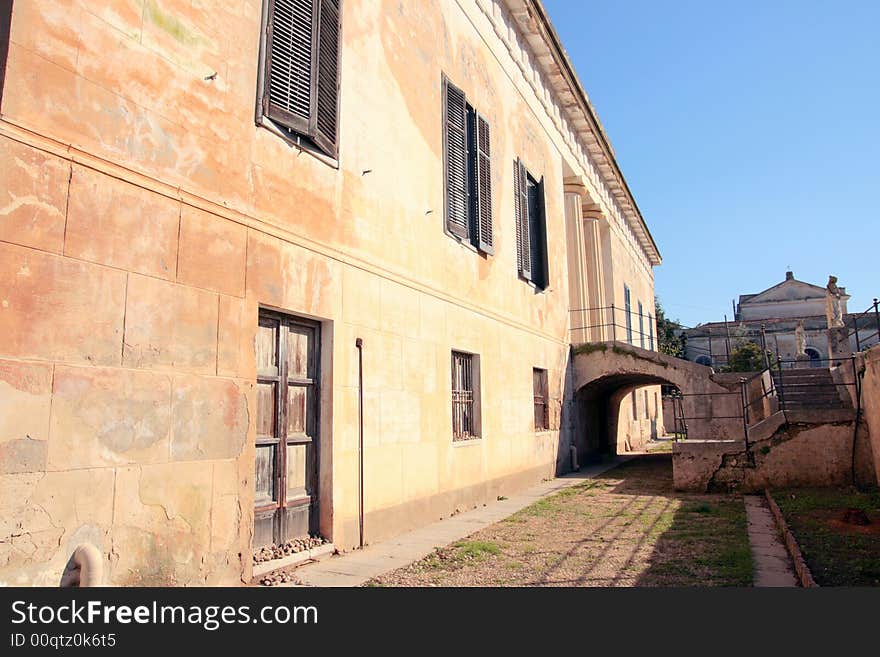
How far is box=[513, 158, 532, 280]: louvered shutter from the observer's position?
12.2 meters

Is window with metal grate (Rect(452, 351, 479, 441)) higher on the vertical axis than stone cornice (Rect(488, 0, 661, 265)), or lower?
lower

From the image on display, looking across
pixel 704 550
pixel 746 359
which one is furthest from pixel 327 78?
pixel 746 359

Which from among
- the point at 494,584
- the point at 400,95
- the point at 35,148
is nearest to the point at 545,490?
the point at 494,584

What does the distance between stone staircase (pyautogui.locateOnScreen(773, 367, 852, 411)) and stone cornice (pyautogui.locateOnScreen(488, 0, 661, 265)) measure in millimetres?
8373

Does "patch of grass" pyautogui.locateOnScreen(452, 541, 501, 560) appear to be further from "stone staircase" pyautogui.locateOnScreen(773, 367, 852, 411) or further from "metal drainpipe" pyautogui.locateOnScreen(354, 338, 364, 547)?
"stone staircase" pyautogui.locateOnScreen(773, 367, 852, 411)

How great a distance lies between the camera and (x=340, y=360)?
6336mm

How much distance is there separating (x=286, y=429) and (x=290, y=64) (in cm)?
365

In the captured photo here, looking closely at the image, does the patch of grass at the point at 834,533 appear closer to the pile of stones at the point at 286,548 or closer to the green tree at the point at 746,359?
the pile of stones at the point at 286,548

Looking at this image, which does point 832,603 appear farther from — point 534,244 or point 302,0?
point 534,244

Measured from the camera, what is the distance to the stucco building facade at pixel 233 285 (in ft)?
12.1

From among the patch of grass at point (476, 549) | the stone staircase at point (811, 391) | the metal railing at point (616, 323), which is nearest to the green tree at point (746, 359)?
the metal railing at point (616, 323)

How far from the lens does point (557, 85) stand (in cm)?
1537

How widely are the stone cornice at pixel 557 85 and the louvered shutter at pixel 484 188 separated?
250 cm

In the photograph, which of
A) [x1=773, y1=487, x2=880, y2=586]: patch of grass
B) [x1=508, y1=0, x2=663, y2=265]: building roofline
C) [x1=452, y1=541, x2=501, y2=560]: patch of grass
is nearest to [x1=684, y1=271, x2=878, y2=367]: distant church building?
[x1=508, y1=0, x2=663, y2=265]: building roofline
